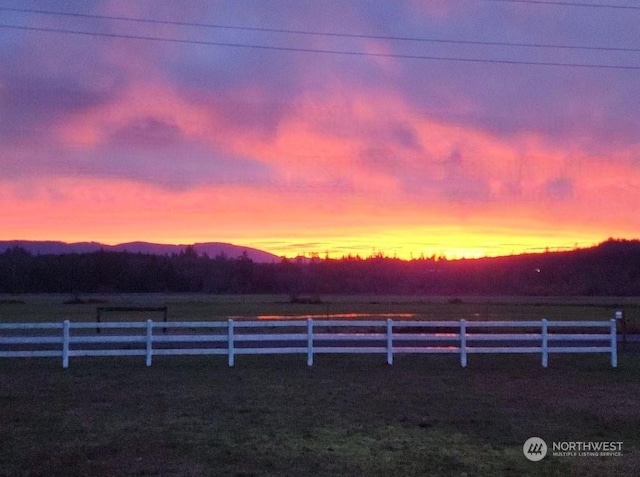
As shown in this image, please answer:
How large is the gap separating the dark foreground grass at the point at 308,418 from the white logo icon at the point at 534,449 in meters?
0.15

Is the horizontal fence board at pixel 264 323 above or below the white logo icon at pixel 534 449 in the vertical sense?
above

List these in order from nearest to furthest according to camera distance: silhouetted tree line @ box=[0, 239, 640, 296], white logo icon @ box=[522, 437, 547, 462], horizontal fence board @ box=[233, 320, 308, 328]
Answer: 1. white logo icon @ box=[522, 437, 547, 462]
2. horizontal fence board @ box=[233, 320, 308, 328]
3. silhouetted tree line @ box=[0, 239, 640, 296]

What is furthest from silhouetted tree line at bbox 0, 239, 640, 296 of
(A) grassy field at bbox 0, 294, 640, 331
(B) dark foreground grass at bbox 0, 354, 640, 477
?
(B) dark foreground grass at bbox 0, 354, 640, 477

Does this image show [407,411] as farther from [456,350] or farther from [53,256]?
[53,256]

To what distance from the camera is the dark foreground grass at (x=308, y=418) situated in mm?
8086

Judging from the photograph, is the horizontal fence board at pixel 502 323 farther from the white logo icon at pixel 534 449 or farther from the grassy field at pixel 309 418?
the white logo icon at pixel 534 449

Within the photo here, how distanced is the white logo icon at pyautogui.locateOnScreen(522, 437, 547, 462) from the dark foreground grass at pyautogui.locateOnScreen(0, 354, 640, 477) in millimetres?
148

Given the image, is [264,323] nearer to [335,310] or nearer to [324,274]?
[335,310]

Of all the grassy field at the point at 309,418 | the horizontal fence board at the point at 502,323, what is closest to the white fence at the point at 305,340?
the horizontal fence board at the point at 502,323

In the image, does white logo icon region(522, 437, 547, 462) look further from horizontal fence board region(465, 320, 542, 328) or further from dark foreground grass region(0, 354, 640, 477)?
horizontal fence board region(465, 320, 542, 328)

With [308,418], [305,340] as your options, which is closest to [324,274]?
[305,340]

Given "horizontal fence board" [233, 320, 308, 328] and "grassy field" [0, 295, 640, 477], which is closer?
"grassy field" [0, 295, 640, 477]

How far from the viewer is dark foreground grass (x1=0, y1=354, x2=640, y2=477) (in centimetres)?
809

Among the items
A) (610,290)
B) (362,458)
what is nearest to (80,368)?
(362,458)
